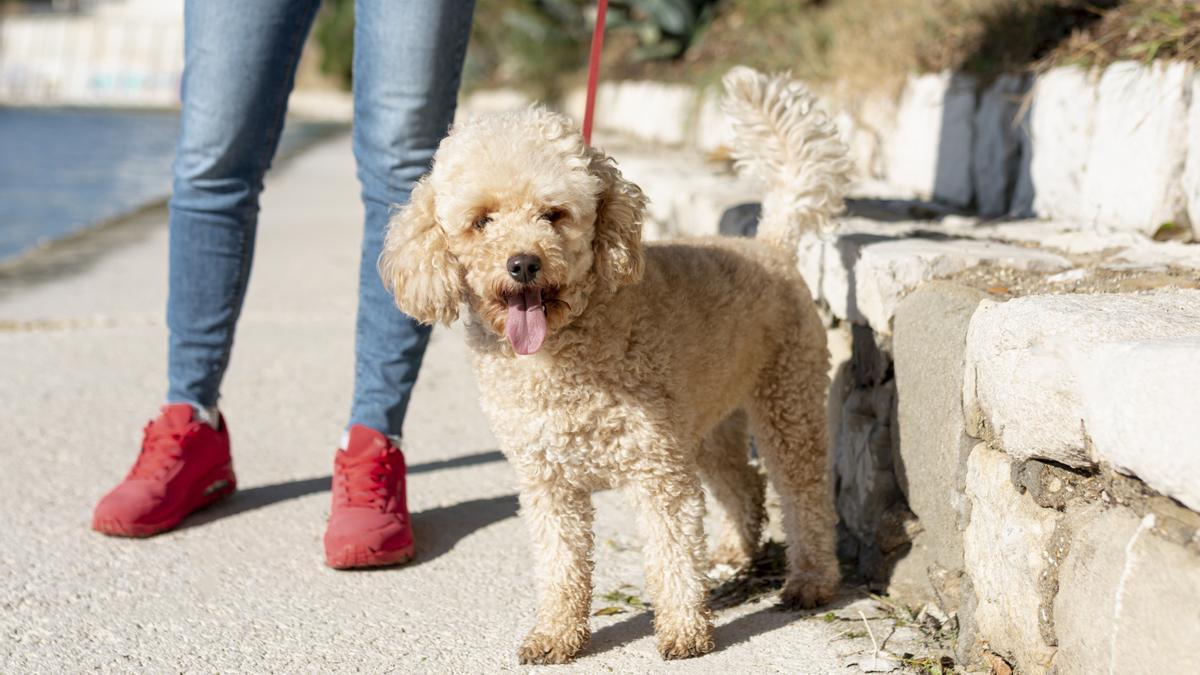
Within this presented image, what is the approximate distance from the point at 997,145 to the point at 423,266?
281 cm

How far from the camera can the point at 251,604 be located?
2.90 meters

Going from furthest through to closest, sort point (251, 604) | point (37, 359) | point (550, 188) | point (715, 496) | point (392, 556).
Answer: point (37, 359) → point (715, 496) → point (392, 556) → point (251, 604) → point (550, 188)

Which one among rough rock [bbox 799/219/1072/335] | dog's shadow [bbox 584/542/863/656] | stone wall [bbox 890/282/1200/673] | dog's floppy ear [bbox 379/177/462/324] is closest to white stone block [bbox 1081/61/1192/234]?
rough rock [bbox 799/219/1072/335]

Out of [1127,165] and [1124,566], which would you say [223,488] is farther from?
[1127,165]

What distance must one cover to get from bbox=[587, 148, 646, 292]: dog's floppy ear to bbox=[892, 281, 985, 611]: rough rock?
0.72 meters

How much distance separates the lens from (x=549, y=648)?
258cm

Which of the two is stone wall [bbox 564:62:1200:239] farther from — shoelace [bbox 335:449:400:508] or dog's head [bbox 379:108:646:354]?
shoelace [bbox 335:449:400:508]

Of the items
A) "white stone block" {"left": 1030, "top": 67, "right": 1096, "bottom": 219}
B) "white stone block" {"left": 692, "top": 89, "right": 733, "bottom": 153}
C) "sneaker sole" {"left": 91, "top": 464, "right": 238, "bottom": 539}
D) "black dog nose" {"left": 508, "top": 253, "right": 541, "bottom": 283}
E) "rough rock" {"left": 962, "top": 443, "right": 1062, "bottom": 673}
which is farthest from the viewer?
"white stone block" {"left": 692, "top": 89, "right": 733, "bottom": 153}

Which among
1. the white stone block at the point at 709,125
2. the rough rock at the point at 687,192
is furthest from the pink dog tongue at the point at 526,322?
the white stone block at the point at 709,125

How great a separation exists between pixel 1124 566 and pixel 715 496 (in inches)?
61.2

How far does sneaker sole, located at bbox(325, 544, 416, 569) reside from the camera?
307cm

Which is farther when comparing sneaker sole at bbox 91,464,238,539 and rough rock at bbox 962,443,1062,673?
sneaker sole at bbox 91,464,238,539

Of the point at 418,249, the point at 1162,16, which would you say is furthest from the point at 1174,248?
the point at 418,249

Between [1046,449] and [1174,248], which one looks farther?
[1174,248]
